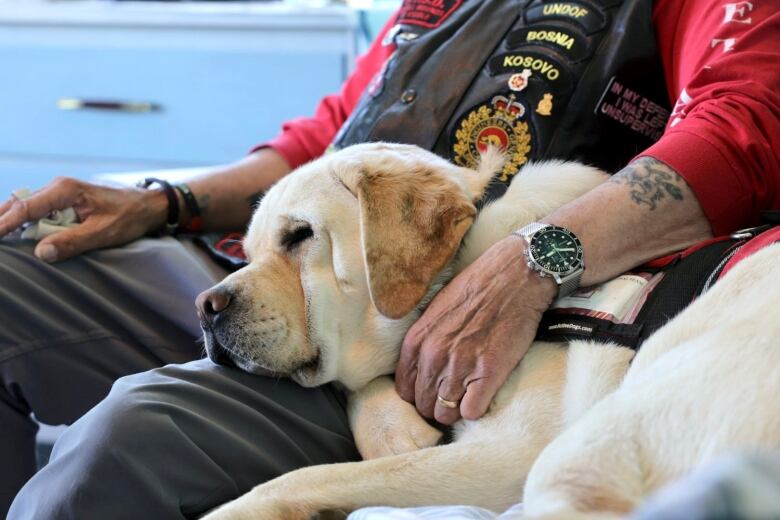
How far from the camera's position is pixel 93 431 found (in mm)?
1005

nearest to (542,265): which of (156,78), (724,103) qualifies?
(724,103)

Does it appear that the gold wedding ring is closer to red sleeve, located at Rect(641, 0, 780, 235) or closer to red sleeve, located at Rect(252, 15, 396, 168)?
red sleeve, located at Rect(641, 0, 780, 235)

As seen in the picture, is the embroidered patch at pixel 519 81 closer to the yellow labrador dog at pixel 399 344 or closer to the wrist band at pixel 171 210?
the yellow labrador dog at pixel 399 344

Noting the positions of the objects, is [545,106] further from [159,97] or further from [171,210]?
[159,97]

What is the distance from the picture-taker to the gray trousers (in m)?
0.99

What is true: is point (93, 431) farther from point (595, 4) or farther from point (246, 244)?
point (595, 4)

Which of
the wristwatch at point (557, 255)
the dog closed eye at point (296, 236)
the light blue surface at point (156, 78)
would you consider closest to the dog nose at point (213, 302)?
the dog closed eye at point (296, 236)

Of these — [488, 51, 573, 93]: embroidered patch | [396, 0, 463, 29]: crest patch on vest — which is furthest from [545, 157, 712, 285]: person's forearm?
[396, 0, 463, 29]: crest patch on vest

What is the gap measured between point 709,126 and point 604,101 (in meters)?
0.23

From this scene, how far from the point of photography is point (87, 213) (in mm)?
1521

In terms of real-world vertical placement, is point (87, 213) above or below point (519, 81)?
below

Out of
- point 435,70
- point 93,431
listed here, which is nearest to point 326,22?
point 435,70

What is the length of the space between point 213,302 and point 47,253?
448 millimetres

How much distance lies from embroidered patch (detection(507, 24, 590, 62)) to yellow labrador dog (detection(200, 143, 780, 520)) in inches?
8.9
